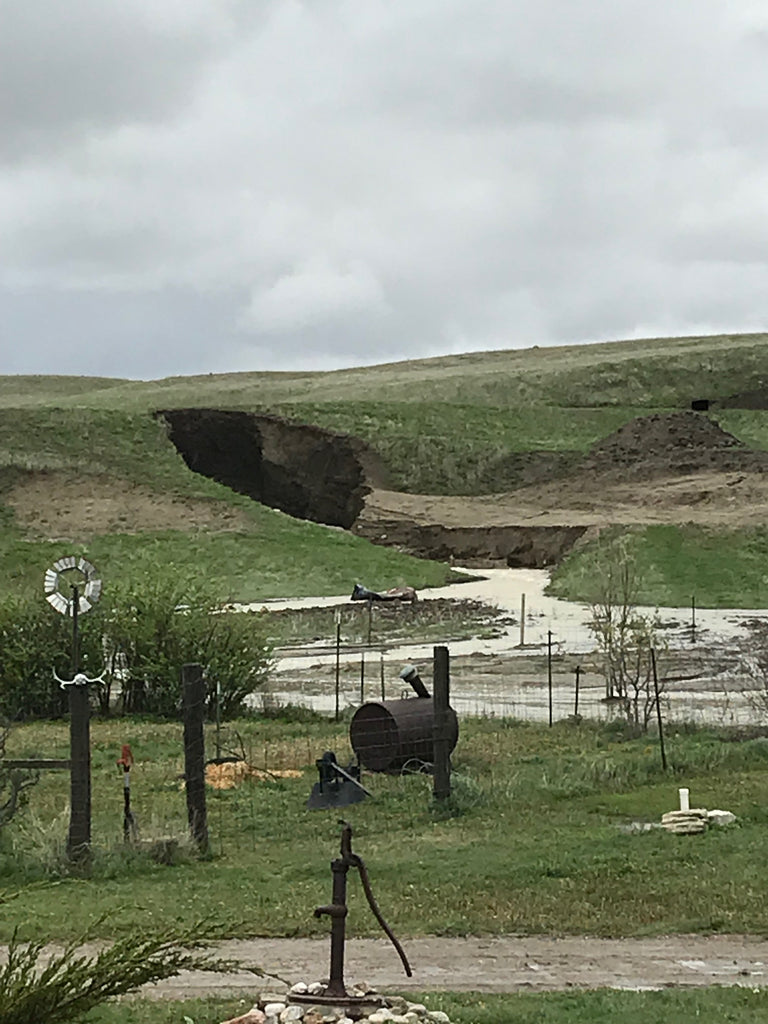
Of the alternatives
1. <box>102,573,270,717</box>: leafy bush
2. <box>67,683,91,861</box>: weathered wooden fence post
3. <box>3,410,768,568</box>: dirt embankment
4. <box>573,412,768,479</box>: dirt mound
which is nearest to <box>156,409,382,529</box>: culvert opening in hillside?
<box>3,410,768,568</box>: dirt embankment

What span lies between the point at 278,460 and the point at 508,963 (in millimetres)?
58516

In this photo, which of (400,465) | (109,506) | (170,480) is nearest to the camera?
(109,506)

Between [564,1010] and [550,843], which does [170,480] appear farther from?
[564,1010]

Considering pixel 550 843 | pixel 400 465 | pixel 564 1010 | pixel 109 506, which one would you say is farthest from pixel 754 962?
pixel 400 465

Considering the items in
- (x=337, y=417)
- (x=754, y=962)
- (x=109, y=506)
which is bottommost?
(x=754, y=962)

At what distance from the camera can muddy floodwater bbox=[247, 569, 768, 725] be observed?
2178cm

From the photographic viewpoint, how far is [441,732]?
13586 millimetres

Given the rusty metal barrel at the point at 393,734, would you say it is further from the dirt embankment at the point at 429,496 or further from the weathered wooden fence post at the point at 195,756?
the dirt embankment at the point at 429,496

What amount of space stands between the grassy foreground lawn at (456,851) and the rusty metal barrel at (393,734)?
0.24 meters

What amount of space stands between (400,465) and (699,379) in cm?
2554

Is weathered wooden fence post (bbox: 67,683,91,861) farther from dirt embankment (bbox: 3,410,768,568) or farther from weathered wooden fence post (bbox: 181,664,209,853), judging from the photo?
dirt embankment (bbox: 3,410,768,568)

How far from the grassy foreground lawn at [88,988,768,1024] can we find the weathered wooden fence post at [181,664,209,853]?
14.0 feet

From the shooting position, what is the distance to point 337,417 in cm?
6794

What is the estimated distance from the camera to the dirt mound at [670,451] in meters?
59.7
